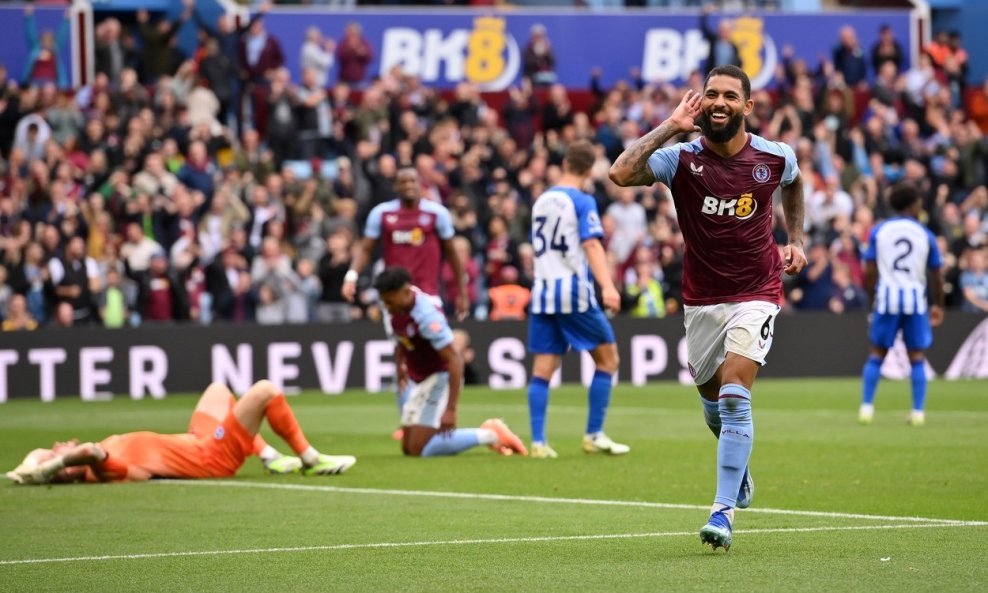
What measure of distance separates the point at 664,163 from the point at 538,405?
6187 mm

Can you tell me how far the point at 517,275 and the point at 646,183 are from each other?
17.3 meters

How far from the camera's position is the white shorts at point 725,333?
8953 mm

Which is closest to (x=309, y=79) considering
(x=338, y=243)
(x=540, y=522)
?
(x=338, y=243)

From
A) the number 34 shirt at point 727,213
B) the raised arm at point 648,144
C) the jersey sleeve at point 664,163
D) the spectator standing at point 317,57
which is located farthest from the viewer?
the spectator standing at point 317,57

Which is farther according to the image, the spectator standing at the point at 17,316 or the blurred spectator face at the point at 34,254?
the blurred spectator face at the point at 34,254

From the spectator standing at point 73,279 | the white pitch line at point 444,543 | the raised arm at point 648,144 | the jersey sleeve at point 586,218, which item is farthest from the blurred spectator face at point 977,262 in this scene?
the raised arm at point 648,144

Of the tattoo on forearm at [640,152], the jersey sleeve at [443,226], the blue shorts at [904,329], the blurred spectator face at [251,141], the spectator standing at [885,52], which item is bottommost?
the blue shorts at [904,329]

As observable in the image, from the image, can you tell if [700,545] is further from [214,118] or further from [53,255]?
[214,118]

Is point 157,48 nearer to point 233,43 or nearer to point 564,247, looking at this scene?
point 233,43

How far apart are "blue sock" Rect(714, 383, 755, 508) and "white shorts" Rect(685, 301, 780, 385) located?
25 centimetres

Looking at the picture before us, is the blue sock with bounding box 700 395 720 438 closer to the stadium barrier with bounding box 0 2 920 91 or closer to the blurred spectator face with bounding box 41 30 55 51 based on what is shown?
the blurred spectator face with bounding box 41 30 55 51

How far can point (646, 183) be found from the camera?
8930 millimetres

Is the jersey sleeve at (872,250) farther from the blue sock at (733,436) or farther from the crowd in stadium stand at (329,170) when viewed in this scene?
the blue sock at (733,436)

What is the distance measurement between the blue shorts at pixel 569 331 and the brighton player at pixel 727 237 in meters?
5.52
